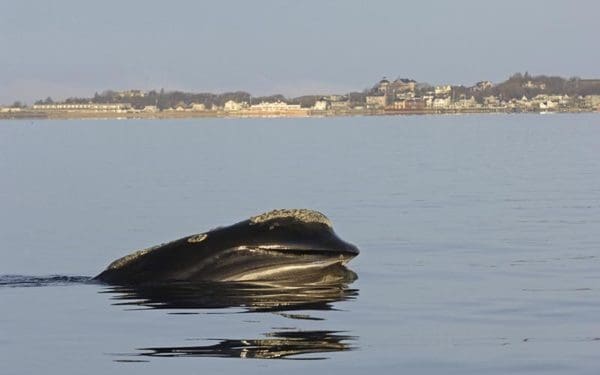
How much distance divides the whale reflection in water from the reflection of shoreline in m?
1.34

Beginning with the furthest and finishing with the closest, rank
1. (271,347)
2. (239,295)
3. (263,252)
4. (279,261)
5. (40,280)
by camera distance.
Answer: (40,280)
(239,295)
(279,261)
(263,252)
(271,347)

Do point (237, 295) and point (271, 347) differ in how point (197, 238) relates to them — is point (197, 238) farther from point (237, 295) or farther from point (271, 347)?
point (271, 347)

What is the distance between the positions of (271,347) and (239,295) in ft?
7.77

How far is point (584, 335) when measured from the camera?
1520 cm

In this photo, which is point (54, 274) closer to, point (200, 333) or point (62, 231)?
point (200, 333)

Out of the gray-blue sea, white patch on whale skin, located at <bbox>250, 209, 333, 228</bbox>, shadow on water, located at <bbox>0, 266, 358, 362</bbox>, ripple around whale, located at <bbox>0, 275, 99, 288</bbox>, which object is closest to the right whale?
white patch on whale skin, located at <bbox>250, 209, 333, 228</bbox>

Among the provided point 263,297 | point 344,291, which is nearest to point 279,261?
point 263,297

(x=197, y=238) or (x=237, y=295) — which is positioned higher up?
(x=197, y=238)

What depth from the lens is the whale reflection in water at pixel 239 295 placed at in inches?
634

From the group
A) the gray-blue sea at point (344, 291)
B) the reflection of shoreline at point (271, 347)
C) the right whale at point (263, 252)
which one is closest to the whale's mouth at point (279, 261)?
the right whale at point (263, 252)

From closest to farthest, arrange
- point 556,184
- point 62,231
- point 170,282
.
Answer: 1. point 170,282
2. point 62,231
3. point 556,184

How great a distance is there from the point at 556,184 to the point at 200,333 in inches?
1254

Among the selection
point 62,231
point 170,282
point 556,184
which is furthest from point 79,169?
point 170,282

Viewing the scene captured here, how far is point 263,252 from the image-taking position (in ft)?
52.3
